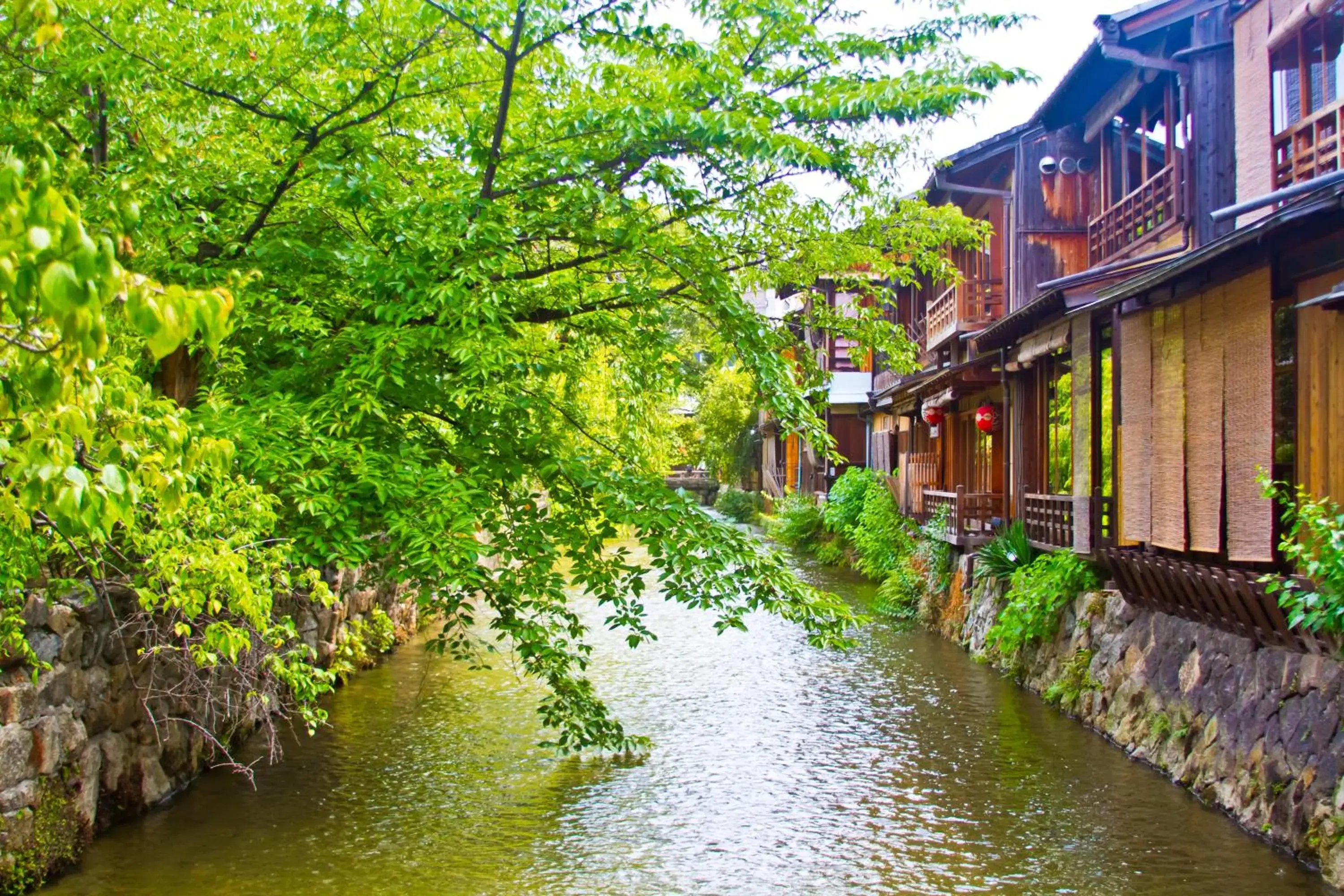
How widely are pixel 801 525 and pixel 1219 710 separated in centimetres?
2244

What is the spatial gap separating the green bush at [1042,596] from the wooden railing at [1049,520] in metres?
0.19

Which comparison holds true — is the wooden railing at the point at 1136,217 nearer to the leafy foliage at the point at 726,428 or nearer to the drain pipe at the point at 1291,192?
the drain pipe at the point at 1291,192

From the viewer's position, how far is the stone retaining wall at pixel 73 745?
23.2 ft

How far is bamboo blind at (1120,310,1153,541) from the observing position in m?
11.1

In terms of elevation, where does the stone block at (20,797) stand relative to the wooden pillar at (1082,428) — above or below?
below

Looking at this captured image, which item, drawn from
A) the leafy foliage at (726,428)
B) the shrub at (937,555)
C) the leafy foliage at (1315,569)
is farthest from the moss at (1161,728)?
the leafy foliage at (726,428)

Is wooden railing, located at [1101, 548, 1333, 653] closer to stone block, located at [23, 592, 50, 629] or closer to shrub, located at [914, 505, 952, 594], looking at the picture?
shrub, located at [914, 505, 952, 594]

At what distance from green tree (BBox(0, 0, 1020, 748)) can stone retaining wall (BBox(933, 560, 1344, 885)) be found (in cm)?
333

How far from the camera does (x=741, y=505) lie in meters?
46.3

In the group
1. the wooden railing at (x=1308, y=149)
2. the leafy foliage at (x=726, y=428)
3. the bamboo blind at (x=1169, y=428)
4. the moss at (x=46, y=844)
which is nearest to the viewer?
the moss at (x=46, y=844)

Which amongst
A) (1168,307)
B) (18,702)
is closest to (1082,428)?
(1168,307)

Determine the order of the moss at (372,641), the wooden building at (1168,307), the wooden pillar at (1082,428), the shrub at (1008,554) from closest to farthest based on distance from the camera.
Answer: the wooden building at (1168,307), the wooden pillar at (1082,428), the moss at (372,641), the shrub at (1008,554)

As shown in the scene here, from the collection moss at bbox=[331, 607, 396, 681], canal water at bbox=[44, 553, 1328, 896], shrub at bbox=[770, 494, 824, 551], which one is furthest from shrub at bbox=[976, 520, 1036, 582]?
shrub at bbox=[770, 494, 824, 551]

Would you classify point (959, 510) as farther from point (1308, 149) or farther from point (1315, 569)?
point (1315, 569)
